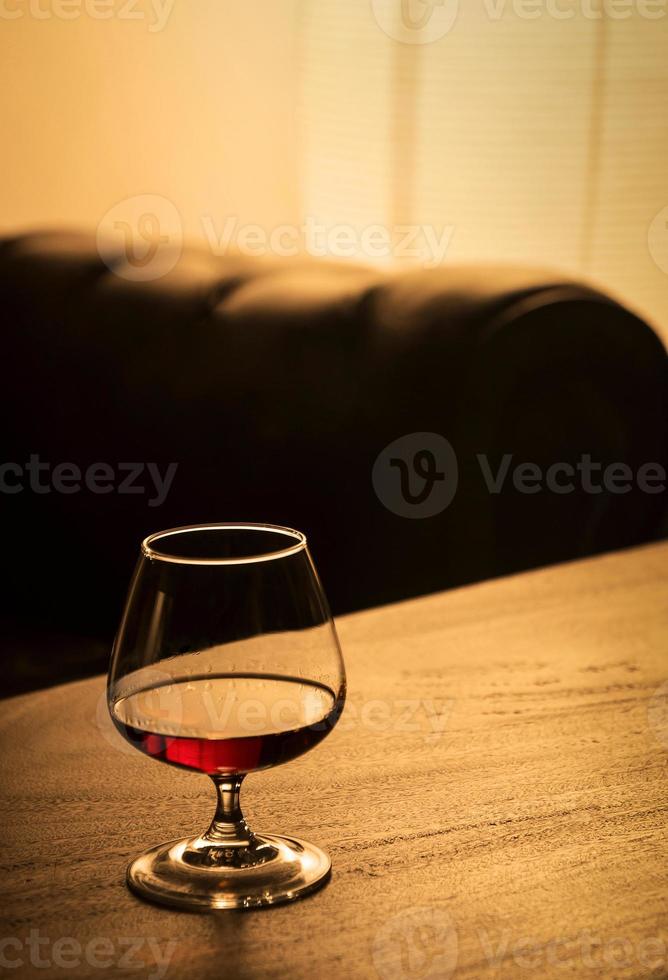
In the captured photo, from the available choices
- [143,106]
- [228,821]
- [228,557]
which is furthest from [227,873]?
[143,106]

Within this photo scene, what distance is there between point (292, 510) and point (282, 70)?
1.22 m

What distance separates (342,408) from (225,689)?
113 cm

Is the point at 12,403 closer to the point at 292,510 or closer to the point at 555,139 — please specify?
the point at 292,510

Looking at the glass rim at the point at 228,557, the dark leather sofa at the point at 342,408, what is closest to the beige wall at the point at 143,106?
the dark leather sofa at the point at 342,408

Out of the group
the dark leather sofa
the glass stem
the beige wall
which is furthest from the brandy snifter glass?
the beige wall

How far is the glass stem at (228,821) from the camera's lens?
0.54 meters

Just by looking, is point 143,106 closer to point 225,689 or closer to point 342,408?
point 342,408

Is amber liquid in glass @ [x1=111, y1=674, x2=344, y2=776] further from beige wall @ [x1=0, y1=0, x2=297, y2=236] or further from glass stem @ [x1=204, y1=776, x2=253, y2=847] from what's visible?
beige wall @ [x1=0, y1=0, x2=297, y2=236]

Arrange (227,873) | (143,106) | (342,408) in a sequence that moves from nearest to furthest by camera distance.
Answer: (227,873)
(342,408)
(143,106)

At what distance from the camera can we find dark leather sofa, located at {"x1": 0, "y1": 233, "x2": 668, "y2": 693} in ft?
5.31

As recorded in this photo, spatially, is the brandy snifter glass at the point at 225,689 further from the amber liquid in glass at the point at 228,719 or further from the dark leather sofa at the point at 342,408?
the dark leather sofa at the point at 342,408

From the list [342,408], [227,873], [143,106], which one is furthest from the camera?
[143,106]

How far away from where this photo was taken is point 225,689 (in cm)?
55

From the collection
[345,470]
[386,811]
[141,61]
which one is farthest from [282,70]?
[386,811]
